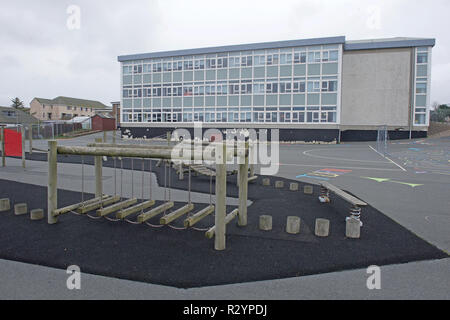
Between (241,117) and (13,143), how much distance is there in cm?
3927

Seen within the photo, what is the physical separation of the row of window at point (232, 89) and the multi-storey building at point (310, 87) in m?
0.14

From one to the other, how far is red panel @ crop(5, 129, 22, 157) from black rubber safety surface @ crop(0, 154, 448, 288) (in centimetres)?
1106

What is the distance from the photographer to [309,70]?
49.9 m

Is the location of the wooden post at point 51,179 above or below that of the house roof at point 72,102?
below

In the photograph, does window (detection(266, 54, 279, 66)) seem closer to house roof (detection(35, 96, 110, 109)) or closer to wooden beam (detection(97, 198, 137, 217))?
wooden beam (detection(97, 198, 137, 217))

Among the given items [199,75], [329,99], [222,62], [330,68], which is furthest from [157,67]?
[329,99]

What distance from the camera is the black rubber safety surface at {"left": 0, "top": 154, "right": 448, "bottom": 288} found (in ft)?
15.8

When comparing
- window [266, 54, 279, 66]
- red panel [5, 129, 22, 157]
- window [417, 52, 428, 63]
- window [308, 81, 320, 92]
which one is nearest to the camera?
red panel [5, 129, 22, 157]

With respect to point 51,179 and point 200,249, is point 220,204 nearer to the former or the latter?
point 200,249

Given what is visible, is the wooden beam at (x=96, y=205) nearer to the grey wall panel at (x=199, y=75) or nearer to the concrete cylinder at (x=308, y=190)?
the concrete cylinder at (x=308, y=190)

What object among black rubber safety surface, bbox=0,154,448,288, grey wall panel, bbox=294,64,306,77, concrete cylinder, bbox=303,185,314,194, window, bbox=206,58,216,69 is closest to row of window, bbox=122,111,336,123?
grey wall panel, bbox=294,64,306,77

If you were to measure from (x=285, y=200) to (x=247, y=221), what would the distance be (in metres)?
2.45

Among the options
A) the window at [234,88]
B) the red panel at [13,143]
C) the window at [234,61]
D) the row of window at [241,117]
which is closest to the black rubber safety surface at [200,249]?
the red panel at [13,143]

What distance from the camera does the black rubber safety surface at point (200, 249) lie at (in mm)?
4801
